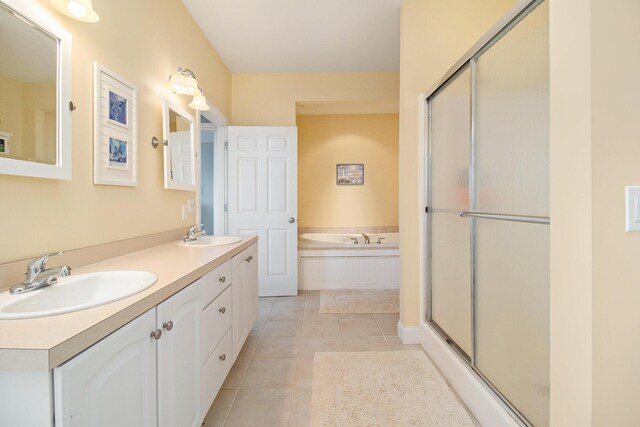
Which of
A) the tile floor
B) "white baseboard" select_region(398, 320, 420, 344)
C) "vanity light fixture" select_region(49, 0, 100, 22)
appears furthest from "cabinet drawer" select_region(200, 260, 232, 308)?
"white baseboard" select_region(398, 320, 420, 344)

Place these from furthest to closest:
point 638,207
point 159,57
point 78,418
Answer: point 159,57 < point 638,207 < point 78,418

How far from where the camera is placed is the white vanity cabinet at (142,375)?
595 millimetres

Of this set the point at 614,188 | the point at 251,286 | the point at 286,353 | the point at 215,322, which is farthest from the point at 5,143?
the point at 286,353

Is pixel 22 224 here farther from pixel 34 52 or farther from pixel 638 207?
pixel 638 207

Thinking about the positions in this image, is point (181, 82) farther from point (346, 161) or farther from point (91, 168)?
point (346, 161)

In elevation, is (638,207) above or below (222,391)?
above

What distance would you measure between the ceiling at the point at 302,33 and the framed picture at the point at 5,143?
1927 millimetres

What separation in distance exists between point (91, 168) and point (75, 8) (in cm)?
61

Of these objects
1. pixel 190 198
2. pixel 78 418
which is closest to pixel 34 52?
pixel 78 418

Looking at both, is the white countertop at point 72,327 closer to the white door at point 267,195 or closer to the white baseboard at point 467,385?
the white baseboard at point 467,385

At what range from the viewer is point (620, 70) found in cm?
71

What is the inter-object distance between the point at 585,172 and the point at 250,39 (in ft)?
9.44

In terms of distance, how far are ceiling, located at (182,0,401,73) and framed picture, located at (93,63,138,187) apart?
1303 millimetres

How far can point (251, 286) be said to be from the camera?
2105 millimetres
